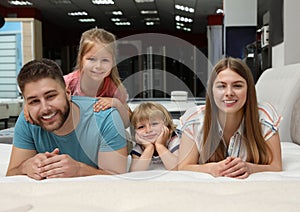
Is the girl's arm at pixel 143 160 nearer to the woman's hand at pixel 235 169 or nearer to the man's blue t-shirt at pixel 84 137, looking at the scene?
the man's blue t-shirt at pixel 84 137

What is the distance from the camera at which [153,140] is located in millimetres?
1703

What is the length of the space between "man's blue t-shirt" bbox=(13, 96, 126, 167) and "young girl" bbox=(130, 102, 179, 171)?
17 centimetres

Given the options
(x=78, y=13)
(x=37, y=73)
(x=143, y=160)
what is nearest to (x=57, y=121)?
(x=37, y=73)

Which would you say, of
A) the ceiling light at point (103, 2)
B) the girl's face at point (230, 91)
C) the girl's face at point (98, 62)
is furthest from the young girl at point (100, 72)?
the ceiling light at point (103, 2)

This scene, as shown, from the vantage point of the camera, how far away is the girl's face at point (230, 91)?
5.05 ft

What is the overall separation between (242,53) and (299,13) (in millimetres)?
2751

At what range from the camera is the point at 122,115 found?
5.50 feet

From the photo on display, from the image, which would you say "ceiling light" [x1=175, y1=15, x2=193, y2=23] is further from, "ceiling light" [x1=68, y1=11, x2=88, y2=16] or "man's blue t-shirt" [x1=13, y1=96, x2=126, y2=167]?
"man's blue t-shirt" [x1=13, y1=96, x2=126, y2=167]

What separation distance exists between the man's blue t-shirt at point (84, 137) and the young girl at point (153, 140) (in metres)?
0.17

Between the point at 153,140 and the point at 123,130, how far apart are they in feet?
0.66

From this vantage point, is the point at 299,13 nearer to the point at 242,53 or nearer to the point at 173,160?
the point at 173,160

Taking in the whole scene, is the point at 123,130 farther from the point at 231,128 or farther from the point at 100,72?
the point at 231,128

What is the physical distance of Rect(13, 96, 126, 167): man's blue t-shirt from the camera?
1.49 meters

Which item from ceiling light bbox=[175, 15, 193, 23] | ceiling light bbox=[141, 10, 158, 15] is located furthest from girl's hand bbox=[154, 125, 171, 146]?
ceiling light bbox=[175, 15, 193, 23]
